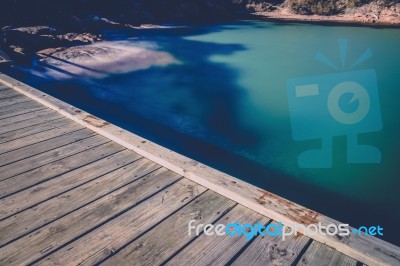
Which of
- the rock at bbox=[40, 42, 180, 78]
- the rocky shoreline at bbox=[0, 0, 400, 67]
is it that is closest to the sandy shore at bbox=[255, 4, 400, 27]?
the rocky shoreline at bbox=[0, 0, 400, 67]

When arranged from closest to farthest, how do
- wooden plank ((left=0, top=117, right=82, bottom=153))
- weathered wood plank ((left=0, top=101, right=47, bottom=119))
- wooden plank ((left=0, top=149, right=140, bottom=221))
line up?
wooden plank ((left=0, top=149, right=140, bottom=221))
wooden plank ((left=0, top=117, right=82, bottom=153))
weathered wood plank ((left=0, top=101, right=47, bottom=119))

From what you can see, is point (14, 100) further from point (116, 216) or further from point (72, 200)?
point (116, 216)

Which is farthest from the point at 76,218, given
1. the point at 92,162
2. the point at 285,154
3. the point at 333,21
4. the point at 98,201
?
the point at 333,21

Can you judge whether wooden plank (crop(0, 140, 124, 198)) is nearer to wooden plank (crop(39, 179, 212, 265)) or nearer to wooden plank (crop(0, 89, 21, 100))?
wooden plank (crop(39, 179, 212, 265))

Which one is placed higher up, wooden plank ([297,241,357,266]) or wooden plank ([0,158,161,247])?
wooden plank ([0,158,161,247])

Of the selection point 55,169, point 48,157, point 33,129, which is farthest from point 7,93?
point 55,169

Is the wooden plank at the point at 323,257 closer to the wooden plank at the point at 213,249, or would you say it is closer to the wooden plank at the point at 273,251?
the wooden plank at the point at 273,251

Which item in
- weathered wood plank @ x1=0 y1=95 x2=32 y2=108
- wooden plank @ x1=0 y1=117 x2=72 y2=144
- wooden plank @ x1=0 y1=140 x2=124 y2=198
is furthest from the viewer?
weathered wood plank @ x1=0 y1=95 x2=32 y2=108
